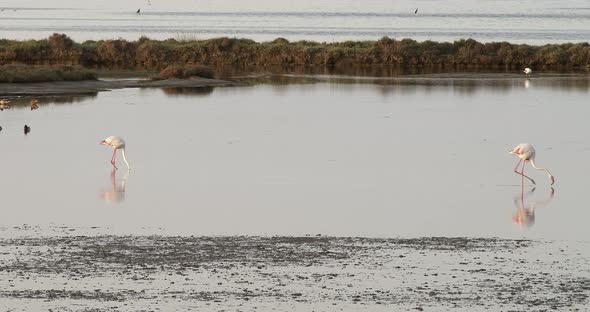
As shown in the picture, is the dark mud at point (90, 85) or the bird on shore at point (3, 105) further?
the dark mud at point (90, 85)

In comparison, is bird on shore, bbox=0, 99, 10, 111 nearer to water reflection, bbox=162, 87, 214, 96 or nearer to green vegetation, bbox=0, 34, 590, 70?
water reflection, bbox=162, 87, 214, 96

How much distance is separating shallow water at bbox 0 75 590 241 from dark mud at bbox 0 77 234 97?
1392 mm

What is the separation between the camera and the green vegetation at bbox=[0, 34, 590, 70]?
5906 centimetres

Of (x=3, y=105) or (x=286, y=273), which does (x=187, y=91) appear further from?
(x=286, y=273)

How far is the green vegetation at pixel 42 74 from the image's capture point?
1761 inches

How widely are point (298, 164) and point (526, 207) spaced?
20.7 feet

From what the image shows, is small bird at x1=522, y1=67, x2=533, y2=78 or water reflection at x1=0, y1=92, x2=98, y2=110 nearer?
water reflection at x1=0, y1=92, x2=98, y2=110

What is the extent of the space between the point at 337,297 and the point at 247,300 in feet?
3.12

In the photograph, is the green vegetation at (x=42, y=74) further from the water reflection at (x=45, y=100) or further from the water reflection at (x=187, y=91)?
the water reflection at (x=187, y=91)

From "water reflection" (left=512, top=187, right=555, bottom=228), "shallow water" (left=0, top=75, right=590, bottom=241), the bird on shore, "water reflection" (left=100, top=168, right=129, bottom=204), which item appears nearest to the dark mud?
"shallow water" (left=0, top=75, right=590, bottom=241)

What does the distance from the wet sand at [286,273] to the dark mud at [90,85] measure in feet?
87.3

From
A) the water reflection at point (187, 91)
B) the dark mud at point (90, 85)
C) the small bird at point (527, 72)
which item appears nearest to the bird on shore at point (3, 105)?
the dark mud at point (90, 85)

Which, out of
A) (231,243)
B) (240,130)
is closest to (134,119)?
(240,130)

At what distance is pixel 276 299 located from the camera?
503 inches
